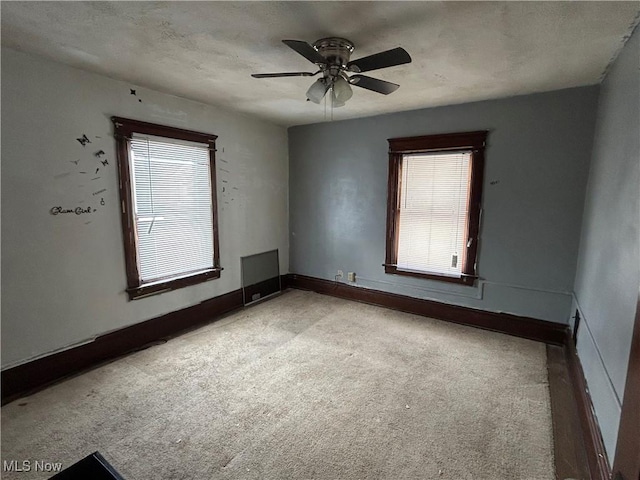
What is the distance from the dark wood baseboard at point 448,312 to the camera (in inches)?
125

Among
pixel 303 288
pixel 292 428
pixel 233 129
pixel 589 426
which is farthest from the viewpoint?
pixel 303 288

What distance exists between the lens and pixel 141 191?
2.97 m

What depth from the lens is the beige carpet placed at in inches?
69.0

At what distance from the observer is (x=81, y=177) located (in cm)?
257

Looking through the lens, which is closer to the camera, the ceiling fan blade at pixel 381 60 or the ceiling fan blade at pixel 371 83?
the ceiling fan blade at pixel 381 60

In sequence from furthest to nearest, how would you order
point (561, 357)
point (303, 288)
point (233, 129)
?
point (303, 288) → point (233, 129) → point (561, 357)

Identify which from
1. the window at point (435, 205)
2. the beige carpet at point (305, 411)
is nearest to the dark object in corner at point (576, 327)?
the beige carpet at point (305, 411)

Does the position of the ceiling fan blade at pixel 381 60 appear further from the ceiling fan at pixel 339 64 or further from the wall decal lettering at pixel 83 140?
the wall decal lettering at pixel 83 140

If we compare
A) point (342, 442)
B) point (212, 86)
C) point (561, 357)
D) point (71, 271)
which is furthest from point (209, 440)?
point (561, 357)

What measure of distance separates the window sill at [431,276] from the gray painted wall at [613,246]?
3.39ft

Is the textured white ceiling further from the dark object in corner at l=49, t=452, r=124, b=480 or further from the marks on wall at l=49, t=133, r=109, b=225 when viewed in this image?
the dark object in corner at l=49, t=452, r=124, b=480

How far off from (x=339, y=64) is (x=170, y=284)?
8.63 ft

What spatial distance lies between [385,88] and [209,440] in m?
2.57

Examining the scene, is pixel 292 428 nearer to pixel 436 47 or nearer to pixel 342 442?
pixel 342 442
